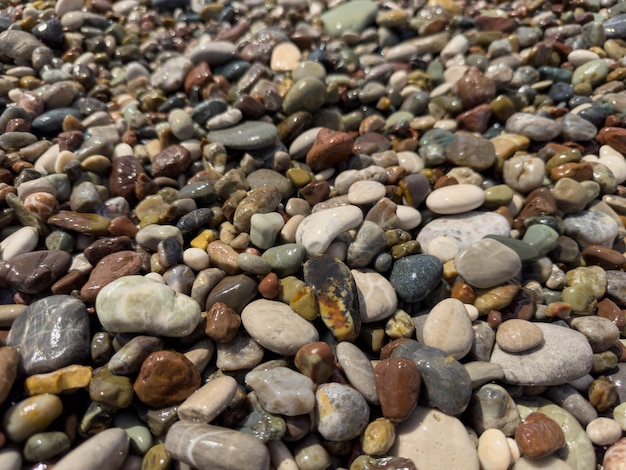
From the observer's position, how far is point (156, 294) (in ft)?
6.98

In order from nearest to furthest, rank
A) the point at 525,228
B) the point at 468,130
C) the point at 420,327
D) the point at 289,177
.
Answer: the point at 420,327 → the point at 525,228 → the point at 289,177 → the point at 468,130

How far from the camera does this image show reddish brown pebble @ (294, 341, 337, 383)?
201 cm

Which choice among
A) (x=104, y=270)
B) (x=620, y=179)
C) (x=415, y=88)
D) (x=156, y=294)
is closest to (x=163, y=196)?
(x=104, y=270)

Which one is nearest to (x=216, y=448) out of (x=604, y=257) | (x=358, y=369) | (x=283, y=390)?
(x=283, y=390)

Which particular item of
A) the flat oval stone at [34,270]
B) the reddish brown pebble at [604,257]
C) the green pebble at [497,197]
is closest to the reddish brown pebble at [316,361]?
the flat oval stone at [34,270]

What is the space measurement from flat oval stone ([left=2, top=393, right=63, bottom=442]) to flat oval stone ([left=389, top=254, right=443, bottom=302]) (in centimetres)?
169

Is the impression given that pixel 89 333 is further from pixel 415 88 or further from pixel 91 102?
pixel 415 88

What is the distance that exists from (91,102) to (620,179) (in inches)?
152

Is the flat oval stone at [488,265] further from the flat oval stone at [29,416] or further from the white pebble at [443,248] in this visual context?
the flat oval stone at [29,416]

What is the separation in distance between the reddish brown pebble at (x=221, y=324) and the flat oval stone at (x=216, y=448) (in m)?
0.42

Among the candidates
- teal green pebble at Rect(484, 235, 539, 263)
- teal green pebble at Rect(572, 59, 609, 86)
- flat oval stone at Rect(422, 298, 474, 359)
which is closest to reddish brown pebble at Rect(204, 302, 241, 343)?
flat oval stone at Rect(422, 298, 474, 359)

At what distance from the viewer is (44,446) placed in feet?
5.96

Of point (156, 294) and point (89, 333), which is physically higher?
point (156, 294)

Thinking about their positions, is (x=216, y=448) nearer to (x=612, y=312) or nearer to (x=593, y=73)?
(x=612, y=312)
